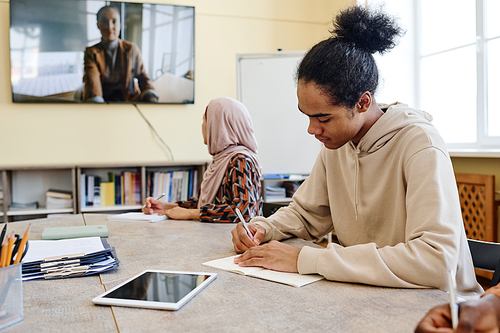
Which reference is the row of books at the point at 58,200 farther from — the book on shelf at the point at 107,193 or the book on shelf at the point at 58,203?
the book on shelf at the point at 107,193

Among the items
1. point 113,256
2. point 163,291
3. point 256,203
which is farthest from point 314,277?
point 256,203

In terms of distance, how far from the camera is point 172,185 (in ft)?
12.3

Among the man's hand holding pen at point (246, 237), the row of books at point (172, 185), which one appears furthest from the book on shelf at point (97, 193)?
the man's hand holding pen at point (246, 237)

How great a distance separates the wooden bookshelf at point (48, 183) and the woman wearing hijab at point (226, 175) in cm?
133

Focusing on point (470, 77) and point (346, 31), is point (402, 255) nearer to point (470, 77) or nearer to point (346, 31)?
point (346, 31)

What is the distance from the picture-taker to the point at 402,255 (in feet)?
3.09

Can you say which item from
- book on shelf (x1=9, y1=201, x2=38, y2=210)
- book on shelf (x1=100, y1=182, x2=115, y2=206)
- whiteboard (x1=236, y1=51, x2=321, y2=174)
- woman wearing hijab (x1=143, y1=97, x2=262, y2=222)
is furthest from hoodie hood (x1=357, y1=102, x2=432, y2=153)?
book on shelf (x1=9, y1=201, x2=38, y2=210)

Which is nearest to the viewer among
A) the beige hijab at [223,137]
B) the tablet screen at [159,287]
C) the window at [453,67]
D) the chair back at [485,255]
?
the tablet screen at [159,287]

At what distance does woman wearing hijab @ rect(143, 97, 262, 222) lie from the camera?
1.96 m

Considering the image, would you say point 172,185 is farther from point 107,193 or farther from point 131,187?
point 107,193

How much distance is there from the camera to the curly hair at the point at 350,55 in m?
1.18

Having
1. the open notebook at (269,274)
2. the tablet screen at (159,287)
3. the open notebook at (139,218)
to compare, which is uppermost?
the open notebook at (139,218)

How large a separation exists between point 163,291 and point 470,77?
3.05 m

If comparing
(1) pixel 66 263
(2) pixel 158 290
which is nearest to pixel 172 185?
(1) pixel 66 263
